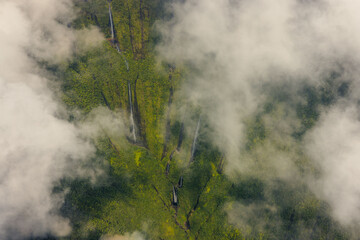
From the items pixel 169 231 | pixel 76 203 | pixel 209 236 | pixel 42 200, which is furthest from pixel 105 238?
pixel 209 236

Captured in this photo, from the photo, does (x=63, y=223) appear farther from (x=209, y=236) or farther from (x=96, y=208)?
(x=209, y=236)

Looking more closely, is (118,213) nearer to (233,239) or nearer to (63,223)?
(63,223)

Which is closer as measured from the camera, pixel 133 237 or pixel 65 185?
pixel 133 237

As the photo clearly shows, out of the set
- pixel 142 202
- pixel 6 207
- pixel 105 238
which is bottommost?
pixel 105 238

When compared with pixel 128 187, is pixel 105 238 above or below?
below

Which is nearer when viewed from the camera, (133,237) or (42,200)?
(133,237)

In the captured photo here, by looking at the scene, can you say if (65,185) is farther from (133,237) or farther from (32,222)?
(133,237)

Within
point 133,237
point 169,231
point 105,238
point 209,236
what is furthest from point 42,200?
point 209,236

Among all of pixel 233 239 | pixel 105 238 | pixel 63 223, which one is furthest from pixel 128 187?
pixel 233 239
